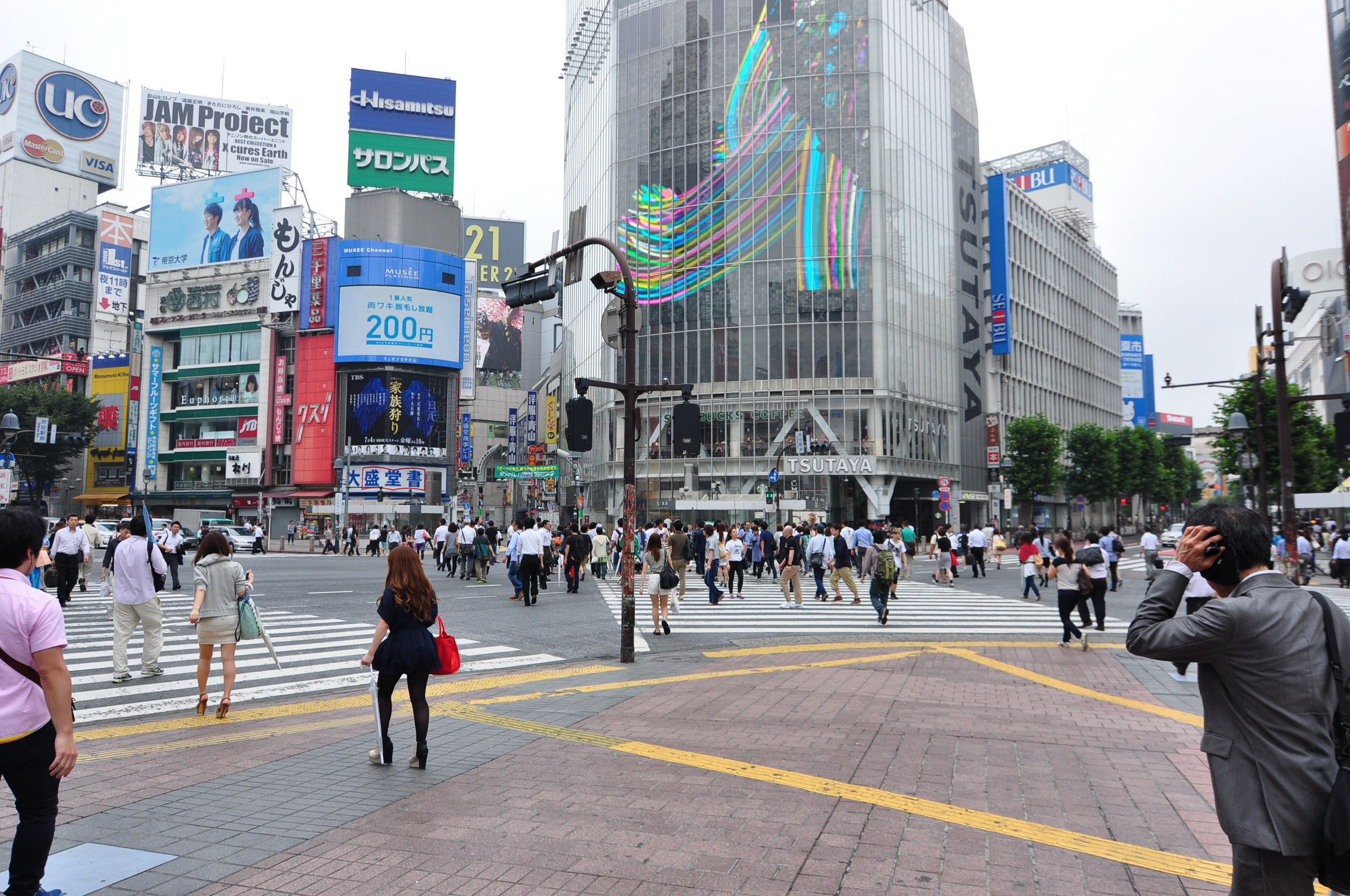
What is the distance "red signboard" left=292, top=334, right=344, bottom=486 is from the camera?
67750 millimetres

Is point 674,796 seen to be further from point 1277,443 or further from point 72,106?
point 72,106

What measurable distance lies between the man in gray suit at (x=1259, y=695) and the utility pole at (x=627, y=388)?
8810mm

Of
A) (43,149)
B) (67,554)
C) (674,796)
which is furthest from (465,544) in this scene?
(43,149)

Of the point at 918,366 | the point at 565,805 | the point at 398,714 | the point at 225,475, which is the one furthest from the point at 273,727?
the point at 225,475

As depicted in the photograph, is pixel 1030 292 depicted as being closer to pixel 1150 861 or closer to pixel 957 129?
pixel 957 129

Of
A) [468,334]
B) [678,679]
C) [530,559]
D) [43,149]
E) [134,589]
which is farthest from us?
[43,149]

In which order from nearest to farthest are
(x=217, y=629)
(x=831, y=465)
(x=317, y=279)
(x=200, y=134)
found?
(x=217, y=629) → (x=831, y=465) → (x=317, y=279) → (x=200, y=134)

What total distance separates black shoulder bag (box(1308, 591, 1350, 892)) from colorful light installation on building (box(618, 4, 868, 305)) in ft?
164

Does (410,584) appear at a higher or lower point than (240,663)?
higher

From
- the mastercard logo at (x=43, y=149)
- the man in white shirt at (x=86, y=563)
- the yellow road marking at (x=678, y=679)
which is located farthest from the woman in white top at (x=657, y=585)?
the mastercard logo at (x=43, y=149)

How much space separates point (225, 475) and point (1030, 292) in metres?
69.4

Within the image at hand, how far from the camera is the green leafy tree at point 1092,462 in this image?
69.7 m

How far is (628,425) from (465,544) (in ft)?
57.2

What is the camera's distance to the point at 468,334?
76.1 m
